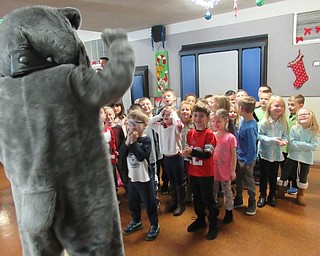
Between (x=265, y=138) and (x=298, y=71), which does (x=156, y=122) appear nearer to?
(x=265, y=138)

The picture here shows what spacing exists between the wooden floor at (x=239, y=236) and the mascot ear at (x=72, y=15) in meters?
1.65

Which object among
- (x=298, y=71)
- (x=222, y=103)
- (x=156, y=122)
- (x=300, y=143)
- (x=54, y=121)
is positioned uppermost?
(x=298, y=71)

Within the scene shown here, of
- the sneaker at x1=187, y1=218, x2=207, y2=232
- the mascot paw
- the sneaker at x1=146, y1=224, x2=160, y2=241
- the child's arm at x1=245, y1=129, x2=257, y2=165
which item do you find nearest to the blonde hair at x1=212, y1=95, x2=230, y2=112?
the child's arm at x1=245, y1=129, x2=257, y2=165

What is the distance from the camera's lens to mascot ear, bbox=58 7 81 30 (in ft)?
3.12

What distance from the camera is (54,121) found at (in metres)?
0.84

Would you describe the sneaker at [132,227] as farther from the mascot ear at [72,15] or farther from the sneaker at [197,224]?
the mascot ear at [72,15]

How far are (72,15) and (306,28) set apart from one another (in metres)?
3.89


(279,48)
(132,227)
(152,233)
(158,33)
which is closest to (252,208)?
(152,233)

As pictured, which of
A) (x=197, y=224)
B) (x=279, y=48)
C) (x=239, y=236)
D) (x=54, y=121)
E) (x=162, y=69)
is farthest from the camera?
(x=162, y=69)

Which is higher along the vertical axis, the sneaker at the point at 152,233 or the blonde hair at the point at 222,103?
the blonde hair at the point at 222,103

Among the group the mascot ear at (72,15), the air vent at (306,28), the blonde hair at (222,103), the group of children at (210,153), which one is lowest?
the group of children at (210,153)

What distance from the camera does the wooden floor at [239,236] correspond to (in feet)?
6.56

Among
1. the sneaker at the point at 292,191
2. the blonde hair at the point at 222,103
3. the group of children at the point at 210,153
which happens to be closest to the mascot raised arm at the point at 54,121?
the group of children at the point at 210,153

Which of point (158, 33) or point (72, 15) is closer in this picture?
point (72, 15)
